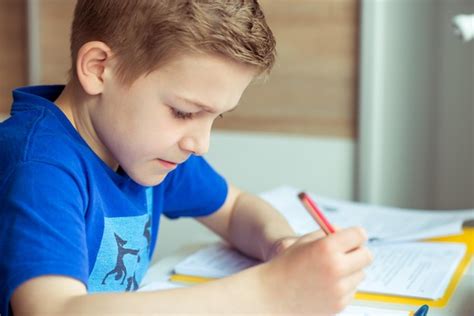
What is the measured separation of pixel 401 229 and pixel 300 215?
15 centimetres

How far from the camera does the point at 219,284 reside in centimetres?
58

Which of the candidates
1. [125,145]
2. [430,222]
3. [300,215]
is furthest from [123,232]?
[430,222]

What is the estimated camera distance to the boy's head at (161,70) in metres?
0.67

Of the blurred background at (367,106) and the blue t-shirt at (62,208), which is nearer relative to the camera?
the blue t-shirt at (62,208)

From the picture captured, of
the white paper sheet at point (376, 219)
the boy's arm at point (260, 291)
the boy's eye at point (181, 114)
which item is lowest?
the white paper sheet at point (376, 219)

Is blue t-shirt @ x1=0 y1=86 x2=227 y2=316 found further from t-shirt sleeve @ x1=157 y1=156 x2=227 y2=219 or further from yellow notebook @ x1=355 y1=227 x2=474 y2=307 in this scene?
yellow notebook @ x1=355 y1=227 x2=474 y2=307

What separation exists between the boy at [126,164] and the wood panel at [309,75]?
0.77 m

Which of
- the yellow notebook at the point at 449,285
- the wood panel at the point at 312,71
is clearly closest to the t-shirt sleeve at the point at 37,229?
the yellow notebook at the point at 449,285

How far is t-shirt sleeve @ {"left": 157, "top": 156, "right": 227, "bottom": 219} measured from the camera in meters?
0.98

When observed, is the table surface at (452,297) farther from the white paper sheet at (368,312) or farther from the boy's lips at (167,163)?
the boy's lips at (167,163)

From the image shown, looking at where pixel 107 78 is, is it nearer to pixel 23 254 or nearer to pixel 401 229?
pixel 23 254

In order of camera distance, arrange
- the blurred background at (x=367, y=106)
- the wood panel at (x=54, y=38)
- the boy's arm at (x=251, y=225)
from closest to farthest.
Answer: the boy's arm at (x=251, y=225) < the blurred background at (x=367, y=106) < the wood panel at (x=54, y=38)

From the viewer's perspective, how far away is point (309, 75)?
1.62 meters

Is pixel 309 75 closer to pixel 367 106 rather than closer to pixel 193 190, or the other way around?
pixel 367 106
